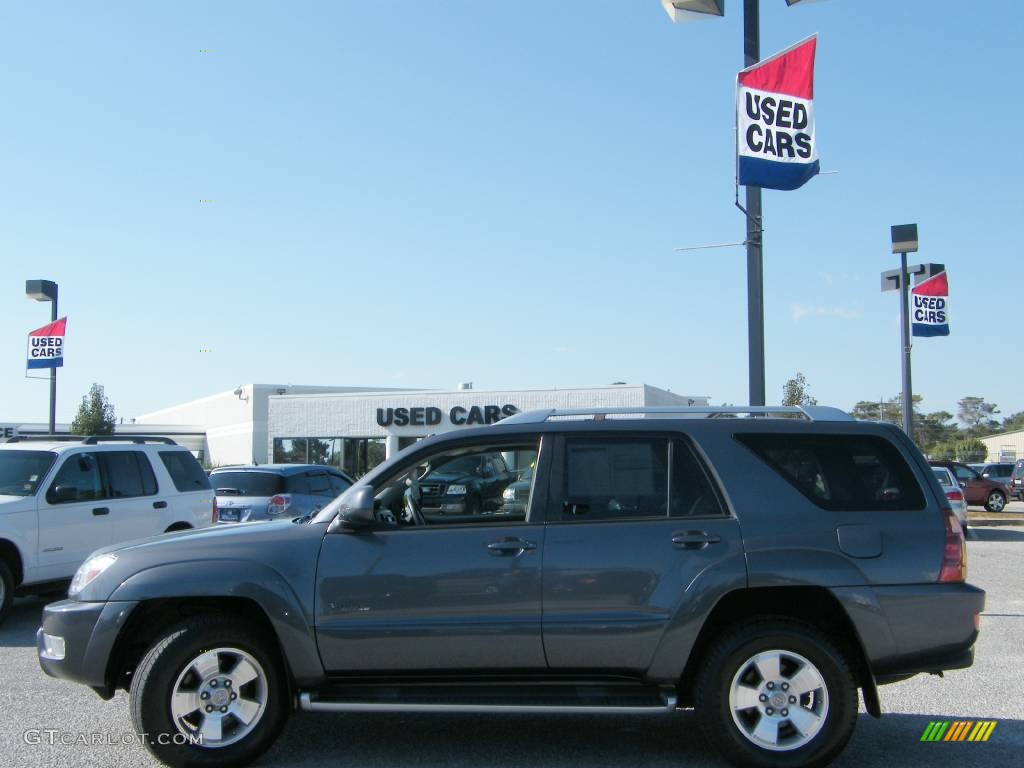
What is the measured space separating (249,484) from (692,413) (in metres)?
9.82

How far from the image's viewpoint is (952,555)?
520cm

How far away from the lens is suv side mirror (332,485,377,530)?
5176 millimetres

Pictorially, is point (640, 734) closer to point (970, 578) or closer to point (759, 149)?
point (759, 149)

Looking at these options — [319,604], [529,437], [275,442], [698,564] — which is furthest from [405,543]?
[275,442]

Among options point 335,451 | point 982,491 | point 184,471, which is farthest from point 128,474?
point 335,451

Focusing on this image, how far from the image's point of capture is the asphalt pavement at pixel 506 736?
212 inches

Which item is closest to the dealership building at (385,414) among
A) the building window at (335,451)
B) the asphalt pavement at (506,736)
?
the building window at (335,451)

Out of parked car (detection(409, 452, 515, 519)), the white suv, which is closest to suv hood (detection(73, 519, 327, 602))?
parked car (detection(409, 452, 515, 519))

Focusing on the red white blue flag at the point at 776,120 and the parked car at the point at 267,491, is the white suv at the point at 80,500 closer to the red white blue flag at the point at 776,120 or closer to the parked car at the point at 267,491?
the parked car at the point at 267,491

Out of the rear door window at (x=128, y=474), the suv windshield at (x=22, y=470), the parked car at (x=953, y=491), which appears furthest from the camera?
the parked car at (x=953, y=491)

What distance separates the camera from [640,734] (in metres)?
5.95

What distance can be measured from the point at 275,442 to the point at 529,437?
3692 centimetres

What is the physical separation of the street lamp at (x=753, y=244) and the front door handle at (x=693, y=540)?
7051mm

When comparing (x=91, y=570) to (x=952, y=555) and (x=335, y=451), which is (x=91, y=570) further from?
(x=335, y=451)
